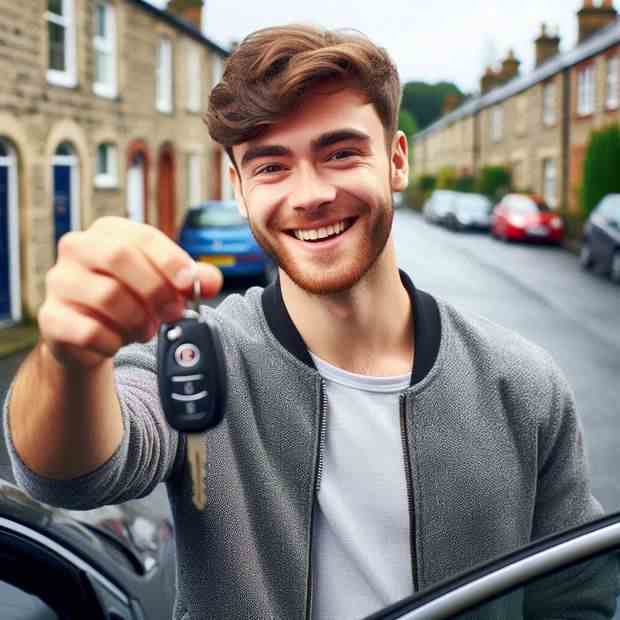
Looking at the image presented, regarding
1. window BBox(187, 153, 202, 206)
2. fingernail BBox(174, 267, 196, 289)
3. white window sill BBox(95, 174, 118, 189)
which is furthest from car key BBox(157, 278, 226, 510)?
window BBox(187, 153, 202, 206)

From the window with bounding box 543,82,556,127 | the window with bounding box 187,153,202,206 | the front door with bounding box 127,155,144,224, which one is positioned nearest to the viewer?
the front door with bounding box 127,155,144,224

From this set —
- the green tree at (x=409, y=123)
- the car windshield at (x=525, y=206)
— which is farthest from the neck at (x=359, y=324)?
the green tree at (x=409, y=123)

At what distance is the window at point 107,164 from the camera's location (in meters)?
16.9

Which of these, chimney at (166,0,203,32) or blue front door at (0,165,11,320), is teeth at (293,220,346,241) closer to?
blue front door at (0,165,11,320)

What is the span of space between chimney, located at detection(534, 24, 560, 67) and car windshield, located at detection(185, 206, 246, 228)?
25.2m

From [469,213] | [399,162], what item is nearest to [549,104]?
[469,213]

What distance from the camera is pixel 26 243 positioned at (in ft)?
41.8

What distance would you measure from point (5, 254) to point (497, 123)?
3397 cm

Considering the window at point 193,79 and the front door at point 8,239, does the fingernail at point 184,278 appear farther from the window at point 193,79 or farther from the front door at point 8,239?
the window at point 193,79

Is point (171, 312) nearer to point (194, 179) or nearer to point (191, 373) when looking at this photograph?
point (191, 373)

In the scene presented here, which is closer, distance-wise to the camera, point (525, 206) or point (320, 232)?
point (320, 232)

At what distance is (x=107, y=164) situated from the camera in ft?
56.5

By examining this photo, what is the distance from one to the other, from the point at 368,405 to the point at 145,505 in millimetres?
1057

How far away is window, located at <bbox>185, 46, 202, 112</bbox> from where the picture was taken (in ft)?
80.1
